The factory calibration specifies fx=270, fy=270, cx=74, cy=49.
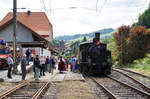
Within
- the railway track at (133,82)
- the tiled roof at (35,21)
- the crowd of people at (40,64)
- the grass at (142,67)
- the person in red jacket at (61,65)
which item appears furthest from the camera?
the tiled roof at (35,21)

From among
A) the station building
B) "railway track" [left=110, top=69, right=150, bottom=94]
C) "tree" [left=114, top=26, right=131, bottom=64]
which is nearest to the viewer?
"railway track" [left=110, top=69, right=150, bottom=94]

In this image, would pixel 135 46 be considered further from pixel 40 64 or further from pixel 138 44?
pixel 40 64

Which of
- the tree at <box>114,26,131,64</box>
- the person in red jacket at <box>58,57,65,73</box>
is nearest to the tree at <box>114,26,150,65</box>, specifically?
the tree at <box>114,26,131,64</box>

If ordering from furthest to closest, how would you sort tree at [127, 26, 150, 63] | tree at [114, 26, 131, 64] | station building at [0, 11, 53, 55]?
tree at [114, 26, 131, 64] < tree at [127, 26, 150, 63] < station building at [0, 11, 53, 55]

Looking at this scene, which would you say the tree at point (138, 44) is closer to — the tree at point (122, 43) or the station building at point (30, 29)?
the tree at point (122, 43)

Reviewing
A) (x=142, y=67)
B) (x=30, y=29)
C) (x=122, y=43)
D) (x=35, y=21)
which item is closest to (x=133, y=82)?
(x=142, y=67)

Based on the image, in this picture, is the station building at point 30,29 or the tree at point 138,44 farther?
the tree at point 138,44

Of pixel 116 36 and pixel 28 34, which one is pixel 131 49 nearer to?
pixel 116 36

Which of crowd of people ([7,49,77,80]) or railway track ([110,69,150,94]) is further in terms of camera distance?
crowd of people ([7,49,77,80])

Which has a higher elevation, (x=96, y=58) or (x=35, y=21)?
(x=35, y=21)

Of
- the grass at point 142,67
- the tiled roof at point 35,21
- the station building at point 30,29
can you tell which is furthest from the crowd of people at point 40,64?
the tiled roof at point 35,21

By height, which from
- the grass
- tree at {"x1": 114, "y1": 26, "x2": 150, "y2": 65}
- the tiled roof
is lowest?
the grass

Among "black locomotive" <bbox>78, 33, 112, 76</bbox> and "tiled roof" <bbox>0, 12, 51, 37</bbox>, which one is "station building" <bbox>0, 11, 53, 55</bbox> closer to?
"tiled roof" <bbox>0, 12, 51, 37</bbox>

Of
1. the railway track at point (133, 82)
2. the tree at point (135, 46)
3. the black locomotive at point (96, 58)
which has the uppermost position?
the tree at point (135, 46)
